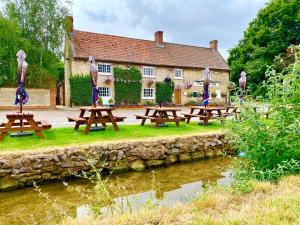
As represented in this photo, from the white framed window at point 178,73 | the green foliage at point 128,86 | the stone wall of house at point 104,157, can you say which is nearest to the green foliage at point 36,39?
the green foliage at point 128,86

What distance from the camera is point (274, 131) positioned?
5027mm

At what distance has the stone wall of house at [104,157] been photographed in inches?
254

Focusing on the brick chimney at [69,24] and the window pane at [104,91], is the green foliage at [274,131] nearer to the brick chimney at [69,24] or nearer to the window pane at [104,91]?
the window pane at [104,91]

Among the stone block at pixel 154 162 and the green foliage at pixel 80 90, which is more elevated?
the green foliage at pixel 80 90

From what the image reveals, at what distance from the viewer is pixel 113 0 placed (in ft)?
40.7

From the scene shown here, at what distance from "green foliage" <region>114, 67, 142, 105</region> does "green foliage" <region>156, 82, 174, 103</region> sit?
214cm

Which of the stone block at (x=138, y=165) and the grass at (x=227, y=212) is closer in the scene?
the grass at (x=227, y=212)

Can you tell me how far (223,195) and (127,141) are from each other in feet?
15.9

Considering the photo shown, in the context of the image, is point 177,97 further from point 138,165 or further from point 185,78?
point 138,165

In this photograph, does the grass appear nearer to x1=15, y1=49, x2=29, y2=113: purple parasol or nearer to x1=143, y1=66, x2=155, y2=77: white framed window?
x1=15, y1=49, x2=29, y2=113: purple parasol

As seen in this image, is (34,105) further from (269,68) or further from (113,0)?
(269,68)

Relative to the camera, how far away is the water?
485 cm

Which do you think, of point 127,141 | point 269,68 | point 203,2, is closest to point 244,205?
point 269,68

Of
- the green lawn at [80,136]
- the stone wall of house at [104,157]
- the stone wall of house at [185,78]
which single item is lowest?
the stone wall of house at [104,157]
